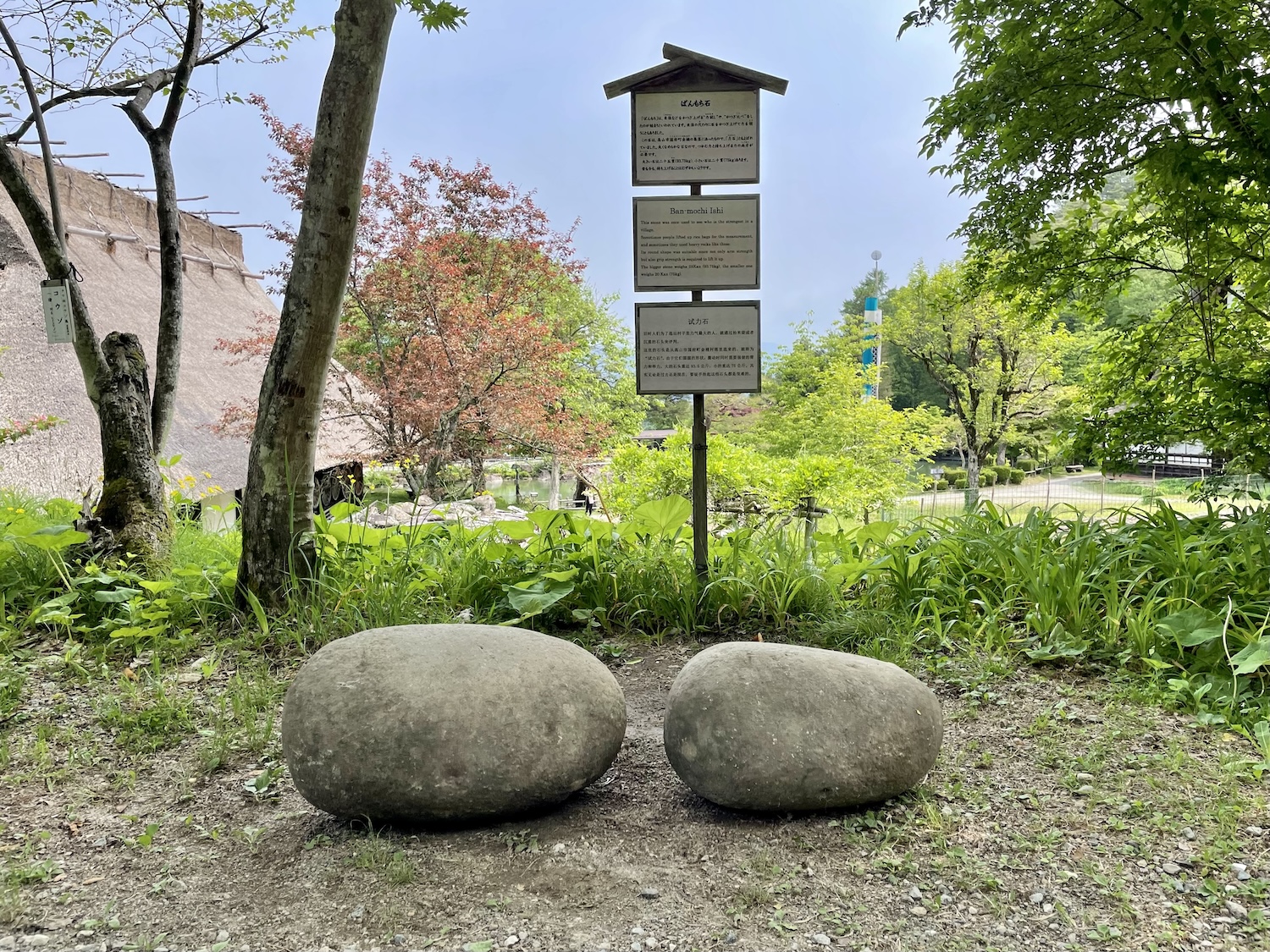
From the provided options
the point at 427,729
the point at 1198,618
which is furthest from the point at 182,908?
the point at 1198,618

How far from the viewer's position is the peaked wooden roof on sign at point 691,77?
3070 mm

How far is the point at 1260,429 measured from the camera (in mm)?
3418

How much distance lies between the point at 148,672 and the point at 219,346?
7.90 metres

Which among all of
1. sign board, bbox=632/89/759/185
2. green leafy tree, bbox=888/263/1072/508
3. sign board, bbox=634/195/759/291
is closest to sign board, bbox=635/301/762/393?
sign board, bbox=634/195/759/291

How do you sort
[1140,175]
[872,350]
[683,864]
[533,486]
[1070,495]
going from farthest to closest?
[872,350]
[1070,495]
[533,486]
[1140,175]
[683,864]

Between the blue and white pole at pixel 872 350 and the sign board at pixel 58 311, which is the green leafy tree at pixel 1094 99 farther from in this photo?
the blue and white pole at pixel 872 350

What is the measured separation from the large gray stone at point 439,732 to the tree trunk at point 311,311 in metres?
1.24

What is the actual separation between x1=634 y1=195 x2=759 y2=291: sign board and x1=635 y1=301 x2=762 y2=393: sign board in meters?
0.12

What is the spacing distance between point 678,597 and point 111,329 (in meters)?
9.32

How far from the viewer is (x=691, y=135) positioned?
312 centimetres

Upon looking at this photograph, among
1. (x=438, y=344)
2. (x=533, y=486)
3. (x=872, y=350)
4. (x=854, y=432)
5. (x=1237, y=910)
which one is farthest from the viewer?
(x=872, y=350)

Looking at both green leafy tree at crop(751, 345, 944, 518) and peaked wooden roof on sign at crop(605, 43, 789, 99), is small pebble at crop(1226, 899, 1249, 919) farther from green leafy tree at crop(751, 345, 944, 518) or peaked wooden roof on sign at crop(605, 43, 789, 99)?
green leafy tree at crop(751, 345, 944, 518)

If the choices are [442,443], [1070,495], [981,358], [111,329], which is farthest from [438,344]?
[1070,495]

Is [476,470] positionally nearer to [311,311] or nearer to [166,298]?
[166,298]
